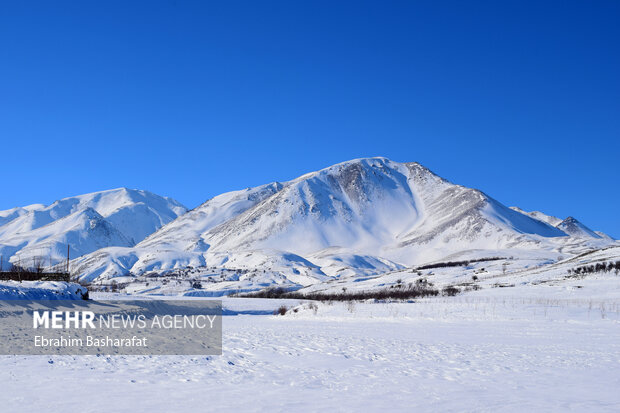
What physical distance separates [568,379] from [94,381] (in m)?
10.3

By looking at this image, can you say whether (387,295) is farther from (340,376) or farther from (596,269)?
(340,376)

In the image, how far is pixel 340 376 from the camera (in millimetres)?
11758

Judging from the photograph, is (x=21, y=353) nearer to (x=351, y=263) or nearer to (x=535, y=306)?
(x=535, y=306)

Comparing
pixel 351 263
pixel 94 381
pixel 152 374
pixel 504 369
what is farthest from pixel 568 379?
pixel 351 263

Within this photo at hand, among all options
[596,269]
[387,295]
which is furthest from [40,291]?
[596,269]

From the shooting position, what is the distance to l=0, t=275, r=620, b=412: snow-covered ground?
9.10 metres

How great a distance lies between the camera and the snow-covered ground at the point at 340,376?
29.9 feet

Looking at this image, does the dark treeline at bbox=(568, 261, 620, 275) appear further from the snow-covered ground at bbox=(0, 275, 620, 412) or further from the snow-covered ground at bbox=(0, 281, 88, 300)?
the snow-covered ground at bbox=(0, 281, 88, 300)

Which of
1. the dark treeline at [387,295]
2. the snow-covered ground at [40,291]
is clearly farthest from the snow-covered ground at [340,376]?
the dark treeline at [387,295]

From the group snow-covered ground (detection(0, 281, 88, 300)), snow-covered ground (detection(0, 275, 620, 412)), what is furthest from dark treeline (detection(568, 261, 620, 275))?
snow-covered ground (detection(0, 281, 88, 300))

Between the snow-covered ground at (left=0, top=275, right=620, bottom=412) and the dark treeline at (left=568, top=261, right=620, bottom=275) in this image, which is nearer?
the snow-covered ground at (left=0, top=275, right=620, bottom=412)

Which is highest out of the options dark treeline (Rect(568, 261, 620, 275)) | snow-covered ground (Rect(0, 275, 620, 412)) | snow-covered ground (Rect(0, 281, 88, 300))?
dark treeline (Rect(568, 261, 620, 275))

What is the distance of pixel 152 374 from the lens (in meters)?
11.1

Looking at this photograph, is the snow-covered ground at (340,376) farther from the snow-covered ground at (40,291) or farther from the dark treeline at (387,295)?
the dark treeline at (387,295)
